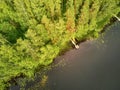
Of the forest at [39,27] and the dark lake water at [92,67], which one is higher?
the forest at [39,27]

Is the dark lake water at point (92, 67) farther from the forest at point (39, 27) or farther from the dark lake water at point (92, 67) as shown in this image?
the forest at point (39, 27)

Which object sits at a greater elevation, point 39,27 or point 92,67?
point 39,27

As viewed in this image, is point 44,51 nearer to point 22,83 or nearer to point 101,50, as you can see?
point 22,83

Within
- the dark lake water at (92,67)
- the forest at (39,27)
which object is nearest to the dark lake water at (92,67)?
the dark lake water at (92,67)

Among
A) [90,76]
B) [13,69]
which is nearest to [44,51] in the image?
[13,69]

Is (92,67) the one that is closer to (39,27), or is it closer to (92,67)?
(92,67)

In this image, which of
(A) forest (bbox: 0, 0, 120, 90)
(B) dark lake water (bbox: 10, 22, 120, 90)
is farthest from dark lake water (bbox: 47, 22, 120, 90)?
(A) forest (bbox: 0, 0, 120, 90)

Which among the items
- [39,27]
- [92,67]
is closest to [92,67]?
[92,67]
